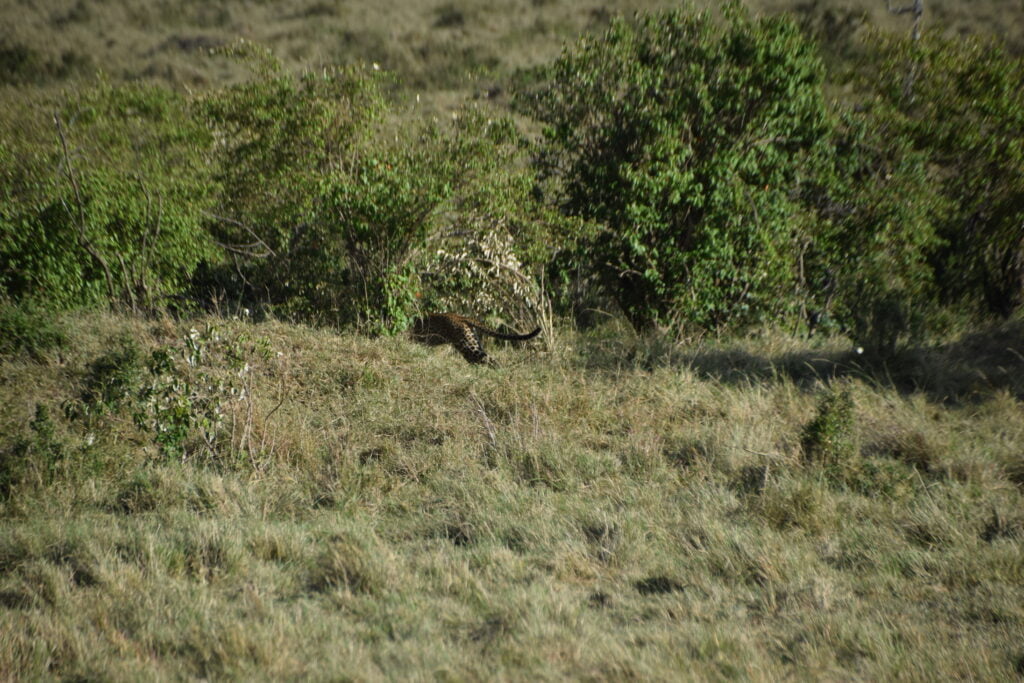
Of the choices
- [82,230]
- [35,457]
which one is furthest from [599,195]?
[35,457]

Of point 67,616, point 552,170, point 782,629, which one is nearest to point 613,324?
point 552,170

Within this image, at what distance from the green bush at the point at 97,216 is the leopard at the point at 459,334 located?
334cm

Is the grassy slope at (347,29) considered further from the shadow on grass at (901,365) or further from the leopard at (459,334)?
the shadow on grass at (901,365)

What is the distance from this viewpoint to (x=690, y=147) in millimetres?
9430

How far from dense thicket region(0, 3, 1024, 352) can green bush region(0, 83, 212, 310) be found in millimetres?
35

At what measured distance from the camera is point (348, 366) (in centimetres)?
711

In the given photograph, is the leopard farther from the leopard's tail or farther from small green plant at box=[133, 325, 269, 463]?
small green plant at box=[133, 325, 269, 463]

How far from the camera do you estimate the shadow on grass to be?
6.64 m

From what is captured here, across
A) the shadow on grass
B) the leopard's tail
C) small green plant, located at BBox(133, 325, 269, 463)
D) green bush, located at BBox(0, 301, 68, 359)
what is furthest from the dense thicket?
small green plant, located at BBox(133, 325, 269, 463)

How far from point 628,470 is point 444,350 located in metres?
3.50

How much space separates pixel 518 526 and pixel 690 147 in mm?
6381

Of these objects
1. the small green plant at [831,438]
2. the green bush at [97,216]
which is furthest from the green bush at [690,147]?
the green bush at [97,216]

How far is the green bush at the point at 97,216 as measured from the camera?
29.6 feet

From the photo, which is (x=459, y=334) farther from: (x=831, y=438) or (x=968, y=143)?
(x=968, y=143)
